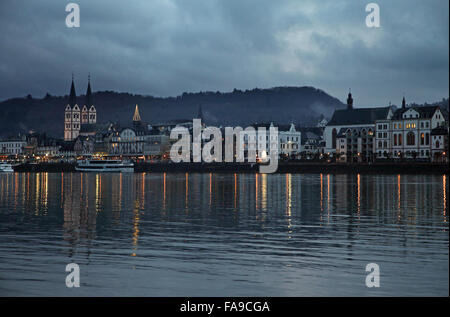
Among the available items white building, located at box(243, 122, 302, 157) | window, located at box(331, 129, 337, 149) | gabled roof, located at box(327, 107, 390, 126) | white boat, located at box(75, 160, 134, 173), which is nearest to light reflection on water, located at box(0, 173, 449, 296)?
white boat, located at box(75, 160, 134, 173)

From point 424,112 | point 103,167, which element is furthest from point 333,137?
point 103,167

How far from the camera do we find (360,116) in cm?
18175

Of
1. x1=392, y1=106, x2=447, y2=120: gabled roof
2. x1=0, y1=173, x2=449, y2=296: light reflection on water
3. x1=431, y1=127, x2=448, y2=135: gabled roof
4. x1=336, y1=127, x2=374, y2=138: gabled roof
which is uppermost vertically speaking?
x1=392, y1=106, x2=447, y2=120: gabled roof

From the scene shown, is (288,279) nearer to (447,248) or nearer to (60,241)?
(447,248)

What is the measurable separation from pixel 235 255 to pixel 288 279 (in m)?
4.34

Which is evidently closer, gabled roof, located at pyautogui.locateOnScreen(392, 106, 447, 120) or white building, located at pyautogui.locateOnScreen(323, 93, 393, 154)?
gabled roof, located at pyautogui.locateOnScreen(392, 106, 447, 120)

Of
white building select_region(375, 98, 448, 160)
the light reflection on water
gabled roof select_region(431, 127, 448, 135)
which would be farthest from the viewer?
white building select_region(375, 98, 448, 160)

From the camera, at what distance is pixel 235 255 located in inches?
798

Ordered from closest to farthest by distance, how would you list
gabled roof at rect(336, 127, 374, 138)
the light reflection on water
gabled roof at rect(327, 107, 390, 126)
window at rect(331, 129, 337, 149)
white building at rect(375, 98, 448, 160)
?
the light reflection on water < white building at rect(375, 98, 448, 160) < gabled roof at rect(327, 107, 390, 126) < gabled roof at rect(336, 127, 374, 138) < window at rect(331, 129, 337, 149)

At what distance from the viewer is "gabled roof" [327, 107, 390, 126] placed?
575 ft

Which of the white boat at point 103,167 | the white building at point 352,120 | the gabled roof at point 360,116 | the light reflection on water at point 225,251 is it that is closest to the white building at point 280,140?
the white building at point 352,120

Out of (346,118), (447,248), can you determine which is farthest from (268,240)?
(346,118)

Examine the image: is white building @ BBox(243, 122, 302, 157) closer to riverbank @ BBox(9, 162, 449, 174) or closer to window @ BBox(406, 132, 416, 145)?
riverbank @ BBox(9, 162, 449, 174)
